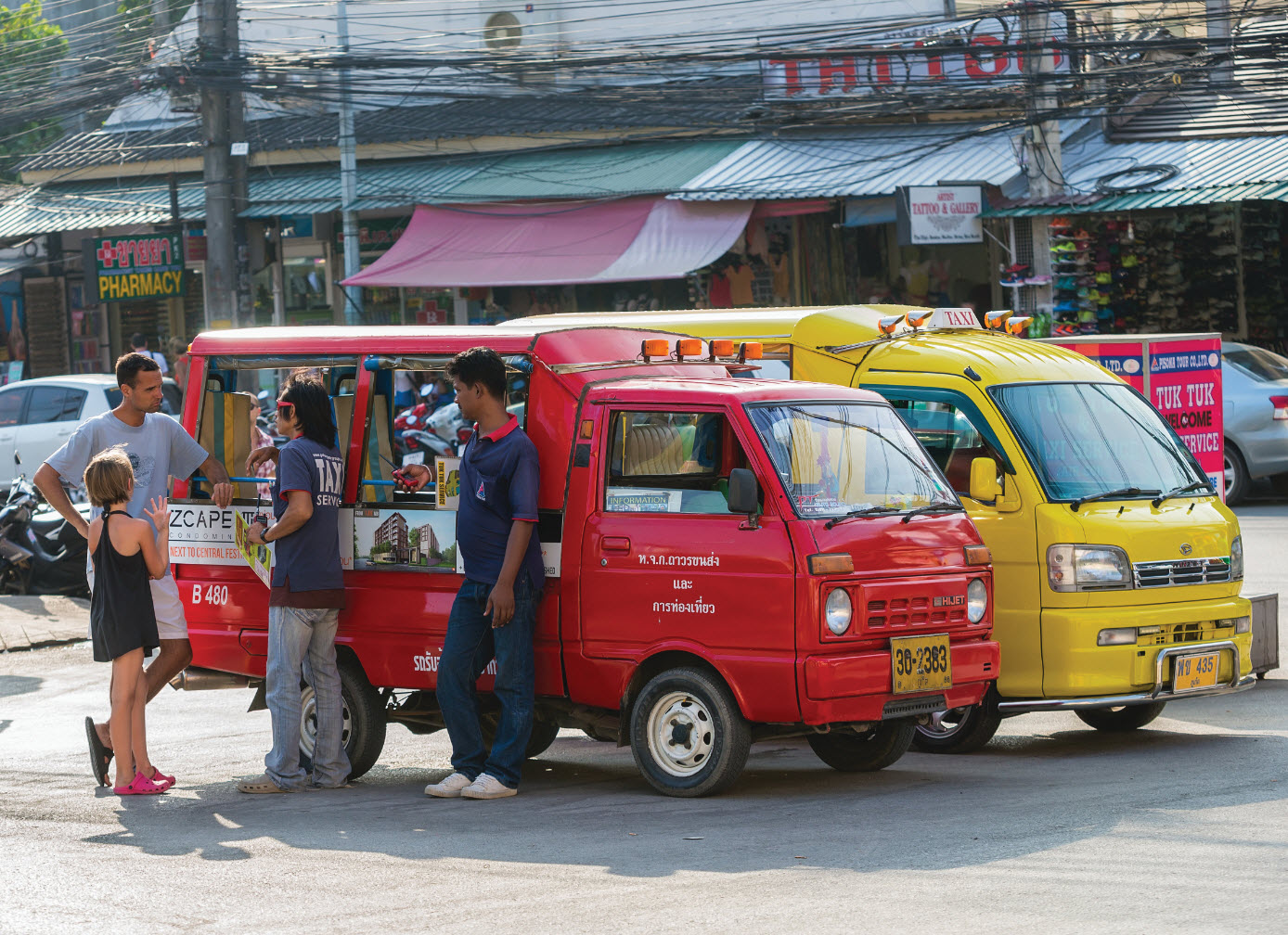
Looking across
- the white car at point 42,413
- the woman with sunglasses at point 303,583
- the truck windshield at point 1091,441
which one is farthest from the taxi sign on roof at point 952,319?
the white car at point 42,413

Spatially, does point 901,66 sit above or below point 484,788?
above

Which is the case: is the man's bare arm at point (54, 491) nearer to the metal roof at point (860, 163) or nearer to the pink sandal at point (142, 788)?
the pink sandal at point (142, 788)

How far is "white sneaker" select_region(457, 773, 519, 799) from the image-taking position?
757 centimetres

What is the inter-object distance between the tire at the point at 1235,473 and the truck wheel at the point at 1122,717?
9497 millimetres

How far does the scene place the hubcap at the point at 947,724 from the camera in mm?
8578

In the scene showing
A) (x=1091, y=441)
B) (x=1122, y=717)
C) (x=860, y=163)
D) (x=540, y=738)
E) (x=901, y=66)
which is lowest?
(x=1122, y=717)

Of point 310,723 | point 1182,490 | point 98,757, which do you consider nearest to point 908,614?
point 1182,490

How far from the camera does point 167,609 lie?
27.1 feet

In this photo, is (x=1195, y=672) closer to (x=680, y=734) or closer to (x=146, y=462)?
(x=680, y=734)

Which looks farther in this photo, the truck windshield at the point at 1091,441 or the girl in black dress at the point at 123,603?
the truck windshield at the point at 1091,441

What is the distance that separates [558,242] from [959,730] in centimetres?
1614

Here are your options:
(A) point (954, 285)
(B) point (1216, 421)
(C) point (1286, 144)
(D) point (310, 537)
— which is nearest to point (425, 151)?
(A) point (954, 285)

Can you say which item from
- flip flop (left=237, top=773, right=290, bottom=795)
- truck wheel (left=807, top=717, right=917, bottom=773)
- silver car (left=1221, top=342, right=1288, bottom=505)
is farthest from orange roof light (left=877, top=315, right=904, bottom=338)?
silver car (left=1221, top=342, right=1288, bottom=505)

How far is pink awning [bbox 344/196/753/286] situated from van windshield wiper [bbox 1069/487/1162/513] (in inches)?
543
